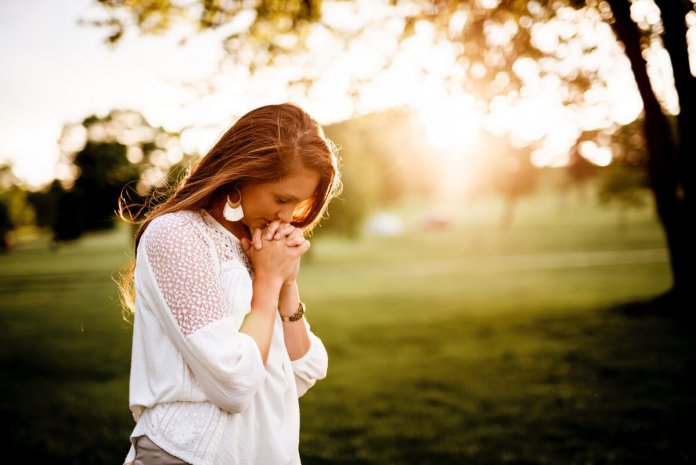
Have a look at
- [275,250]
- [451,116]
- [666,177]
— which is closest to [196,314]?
[275,250]

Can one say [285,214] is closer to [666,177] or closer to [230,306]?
[230,306]

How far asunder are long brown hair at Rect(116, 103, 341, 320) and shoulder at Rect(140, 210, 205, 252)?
10 centimetres

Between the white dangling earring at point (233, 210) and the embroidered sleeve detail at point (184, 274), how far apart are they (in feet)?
0.84

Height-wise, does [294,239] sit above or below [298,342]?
above

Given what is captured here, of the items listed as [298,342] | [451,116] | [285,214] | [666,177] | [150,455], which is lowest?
[666,177]

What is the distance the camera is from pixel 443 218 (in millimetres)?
63344

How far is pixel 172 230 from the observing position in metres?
1.80

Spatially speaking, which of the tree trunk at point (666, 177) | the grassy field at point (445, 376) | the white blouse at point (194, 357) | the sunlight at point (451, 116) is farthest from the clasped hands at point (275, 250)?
the tree trunk at point (666, 177)

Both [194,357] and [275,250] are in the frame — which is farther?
[275,250]

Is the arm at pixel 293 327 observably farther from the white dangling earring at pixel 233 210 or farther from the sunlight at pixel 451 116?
the sunlight at pixel 451 116

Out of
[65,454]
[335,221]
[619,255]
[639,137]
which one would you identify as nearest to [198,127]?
[65,454]

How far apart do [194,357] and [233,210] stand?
0.62 meters

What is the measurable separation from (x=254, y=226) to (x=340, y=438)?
4.34 metres

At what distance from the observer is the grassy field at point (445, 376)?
5535 millimetres
